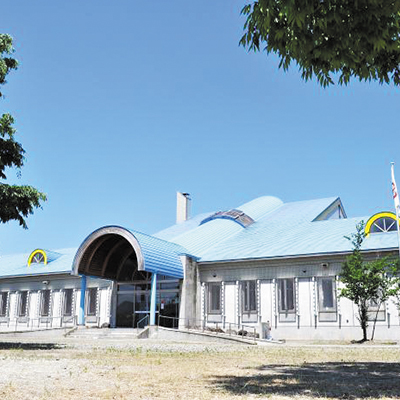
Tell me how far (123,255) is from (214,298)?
23.1 ft

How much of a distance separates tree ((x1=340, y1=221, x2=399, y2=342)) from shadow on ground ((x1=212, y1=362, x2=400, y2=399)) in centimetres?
1423

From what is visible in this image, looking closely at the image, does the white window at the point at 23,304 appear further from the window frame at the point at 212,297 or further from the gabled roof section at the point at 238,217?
the gabled roof section at the point at 238,217

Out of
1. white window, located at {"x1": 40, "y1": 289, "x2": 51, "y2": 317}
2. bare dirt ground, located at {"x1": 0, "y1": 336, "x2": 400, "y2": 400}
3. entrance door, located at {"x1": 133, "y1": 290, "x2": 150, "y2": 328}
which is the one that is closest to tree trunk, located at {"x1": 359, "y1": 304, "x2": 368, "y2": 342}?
entrance door, located at {"x1": 133, "y1": 290, "x2": 150, "y2": 328}

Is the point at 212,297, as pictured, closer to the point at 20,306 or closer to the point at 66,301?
the point at 66,301

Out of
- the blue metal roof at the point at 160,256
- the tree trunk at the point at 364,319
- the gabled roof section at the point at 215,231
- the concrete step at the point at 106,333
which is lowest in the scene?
the concrete step at the point at 106,333

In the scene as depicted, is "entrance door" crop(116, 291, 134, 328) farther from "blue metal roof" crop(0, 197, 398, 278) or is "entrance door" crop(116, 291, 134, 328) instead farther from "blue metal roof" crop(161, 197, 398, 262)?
"blue metal roof" crop(161, 197, 398, 262)

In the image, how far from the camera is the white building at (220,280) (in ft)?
95.6

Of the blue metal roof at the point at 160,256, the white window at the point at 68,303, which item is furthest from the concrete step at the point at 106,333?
the white window at the point at 68,303

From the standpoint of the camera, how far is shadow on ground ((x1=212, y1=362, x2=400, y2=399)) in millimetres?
7723

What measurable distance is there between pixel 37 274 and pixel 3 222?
22.6 meters

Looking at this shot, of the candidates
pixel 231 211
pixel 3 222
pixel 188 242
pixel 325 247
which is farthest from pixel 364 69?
pixel 231 211

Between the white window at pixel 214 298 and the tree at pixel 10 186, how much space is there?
54.5 ft

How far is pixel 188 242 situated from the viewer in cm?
3612

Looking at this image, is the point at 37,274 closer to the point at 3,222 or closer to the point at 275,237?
the point at 275,237
